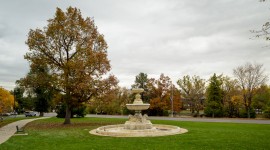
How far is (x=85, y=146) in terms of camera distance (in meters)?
14.5

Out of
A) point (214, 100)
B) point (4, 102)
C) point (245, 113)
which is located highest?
point (214, 100)

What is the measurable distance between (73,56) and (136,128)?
1432cm

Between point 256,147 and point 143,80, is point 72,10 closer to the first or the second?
point 256,147

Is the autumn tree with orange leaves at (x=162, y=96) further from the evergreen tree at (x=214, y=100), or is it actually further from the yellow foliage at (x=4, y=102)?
the yellow foliage at (x=4, y=102)

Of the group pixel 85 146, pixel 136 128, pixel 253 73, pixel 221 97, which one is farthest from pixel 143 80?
pixel 85 146

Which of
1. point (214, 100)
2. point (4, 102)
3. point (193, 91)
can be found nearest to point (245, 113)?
point (214, 100)

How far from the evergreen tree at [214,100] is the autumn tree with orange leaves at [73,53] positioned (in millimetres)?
26231

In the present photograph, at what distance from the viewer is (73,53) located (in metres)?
33.1

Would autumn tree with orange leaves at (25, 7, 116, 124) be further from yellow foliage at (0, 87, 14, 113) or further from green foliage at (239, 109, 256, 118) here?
green foliage at (239, 109, 256, 118)

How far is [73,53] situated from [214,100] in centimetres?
3025

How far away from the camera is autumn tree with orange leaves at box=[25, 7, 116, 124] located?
3012 cm

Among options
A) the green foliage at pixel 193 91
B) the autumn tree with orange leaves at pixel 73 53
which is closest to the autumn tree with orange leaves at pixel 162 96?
the green foliage at pixel 193 91

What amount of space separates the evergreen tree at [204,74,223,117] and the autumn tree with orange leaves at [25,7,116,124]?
86.1ft

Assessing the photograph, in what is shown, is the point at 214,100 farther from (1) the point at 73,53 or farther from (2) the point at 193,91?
(1) the point at 73,53
